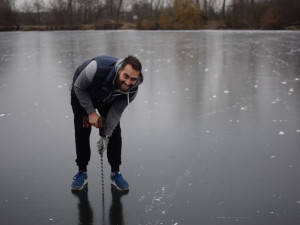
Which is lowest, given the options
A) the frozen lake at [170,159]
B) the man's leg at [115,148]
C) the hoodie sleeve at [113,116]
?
the frozen lake at [170,159]

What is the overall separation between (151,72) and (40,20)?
236ft

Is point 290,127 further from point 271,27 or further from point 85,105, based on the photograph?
point 271,27

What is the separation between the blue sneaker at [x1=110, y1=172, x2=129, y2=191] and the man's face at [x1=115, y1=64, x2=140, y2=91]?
3.14 ft

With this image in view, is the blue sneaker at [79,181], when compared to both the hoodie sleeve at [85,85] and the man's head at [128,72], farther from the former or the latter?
the man's head at [128,72]

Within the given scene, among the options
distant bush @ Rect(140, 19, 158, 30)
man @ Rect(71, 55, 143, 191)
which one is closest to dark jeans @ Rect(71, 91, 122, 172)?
Result: man @ Rect(71, 55, 143, 191)

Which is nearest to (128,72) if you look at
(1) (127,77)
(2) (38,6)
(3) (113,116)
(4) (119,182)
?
(1) (127,77)

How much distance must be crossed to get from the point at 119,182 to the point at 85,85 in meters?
0.99

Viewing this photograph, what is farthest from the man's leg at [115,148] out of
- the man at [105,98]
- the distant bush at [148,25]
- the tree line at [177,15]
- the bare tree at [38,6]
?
the bare tree at [38,6]

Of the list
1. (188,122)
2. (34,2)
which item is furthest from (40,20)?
(188,122)

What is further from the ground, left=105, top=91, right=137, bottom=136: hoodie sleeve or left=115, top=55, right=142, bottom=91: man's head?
left=115, top=55, right=142, bottom=91: man's head

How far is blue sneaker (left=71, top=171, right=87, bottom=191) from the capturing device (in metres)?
3.58

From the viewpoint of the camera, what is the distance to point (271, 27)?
42.8 m

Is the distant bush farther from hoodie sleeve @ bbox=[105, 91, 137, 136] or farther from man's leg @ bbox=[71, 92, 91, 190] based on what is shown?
hoodie sleeve @ bbox=[105, 91, 137, 136]

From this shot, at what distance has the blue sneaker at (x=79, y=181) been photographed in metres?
3.58
